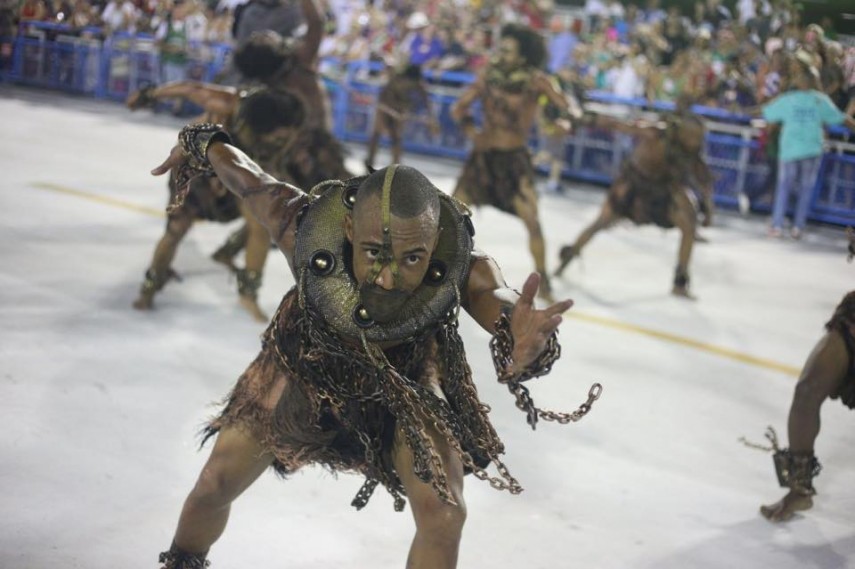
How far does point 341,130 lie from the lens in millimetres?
14992

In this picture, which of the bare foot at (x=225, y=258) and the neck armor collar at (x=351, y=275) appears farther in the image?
the bare foot at (x=225, y=258)

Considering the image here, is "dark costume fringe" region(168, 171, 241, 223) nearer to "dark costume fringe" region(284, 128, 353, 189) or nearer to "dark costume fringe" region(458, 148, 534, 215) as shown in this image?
"dark costume fringe" region(284, 128, 353, 189)

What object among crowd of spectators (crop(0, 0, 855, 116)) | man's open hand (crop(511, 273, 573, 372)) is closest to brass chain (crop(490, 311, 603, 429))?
man's open hand (crop(511, 273, 573, 372))

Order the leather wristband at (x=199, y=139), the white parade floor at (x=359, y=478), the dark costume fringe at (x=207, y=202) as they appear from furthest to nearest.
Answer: the dark costume fringe at (x=207, y=202) < the white parade floor at (x=359, y=478) < the leather wristband at (x=199, y=139)

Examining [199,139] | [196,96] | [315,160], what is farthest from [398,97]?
[199,139]

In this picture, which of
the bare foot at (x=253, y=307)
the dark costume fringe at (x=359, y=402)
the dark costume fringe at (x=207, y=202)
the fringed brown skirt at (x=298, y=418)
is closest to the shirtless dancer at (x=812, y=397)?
the dark costume fringe at (x=359, y=402)

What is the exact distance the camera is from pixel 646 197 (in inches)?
298

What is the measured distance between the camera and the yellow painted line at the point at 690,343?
6.12 m

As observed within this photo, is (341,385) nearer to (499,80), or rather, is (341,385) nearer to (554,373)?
(554,373)

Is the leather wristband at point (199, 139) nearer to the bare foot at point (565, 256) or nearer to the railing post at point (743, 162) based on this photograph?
the bare foot at point (565, 256)

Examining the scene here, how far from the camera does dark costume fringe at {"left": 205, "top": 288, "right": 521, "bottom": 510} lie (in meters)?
2.50

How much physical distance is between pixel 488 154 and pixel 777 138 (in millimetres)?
4709

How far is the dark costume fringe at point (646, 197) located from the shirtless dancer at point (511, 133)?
34.1 inches

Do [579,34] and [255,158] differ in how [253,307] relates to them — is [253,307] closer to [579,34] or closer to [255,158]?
[255,158]
